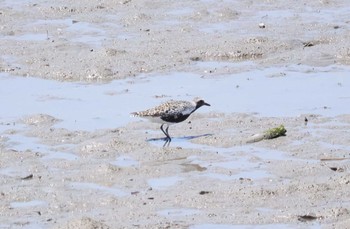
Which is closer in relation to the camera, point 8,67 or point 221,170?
point 221,170

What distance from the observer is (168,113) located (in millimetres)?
16766

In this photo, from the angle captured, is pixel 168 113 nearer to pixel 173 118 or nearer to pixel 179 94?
pixel 173 118

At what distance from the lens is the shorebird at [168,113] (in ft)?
55.1

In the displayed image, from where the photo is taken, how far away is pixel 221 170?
1510 centimetres

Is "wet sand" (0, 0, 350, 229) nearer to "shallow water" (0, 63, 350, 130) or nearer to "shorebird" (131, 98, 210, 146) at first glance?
"shallow water" (0, 63, 350, 130)

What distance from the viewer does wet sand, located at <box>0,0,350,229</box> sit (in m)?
13.8

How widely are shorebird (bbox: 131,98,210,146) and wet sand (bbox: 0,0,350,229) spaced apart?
0.84ft

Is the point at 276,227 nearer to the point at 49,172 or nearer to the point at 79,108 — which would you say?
the point at 49,172

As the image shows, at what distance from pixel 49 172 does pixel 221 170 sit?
7.09 ft

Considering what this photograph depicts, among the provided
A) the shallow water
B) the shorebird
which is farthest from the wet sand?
the shorebird

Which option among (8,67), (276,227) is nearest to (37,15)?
(8,67)

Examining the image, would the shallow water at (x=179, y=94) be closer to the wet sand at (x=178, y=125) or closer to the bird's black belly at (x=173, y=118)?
the wet sand at (x=178, y=125)

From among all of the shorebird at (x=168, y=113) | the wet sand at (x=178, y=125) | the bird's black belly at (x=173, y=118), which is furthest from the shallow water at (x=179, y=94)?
the bird's black belly at (x=173, y=118)

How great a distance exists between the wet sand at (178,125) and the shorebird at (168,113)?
0.26 metres
